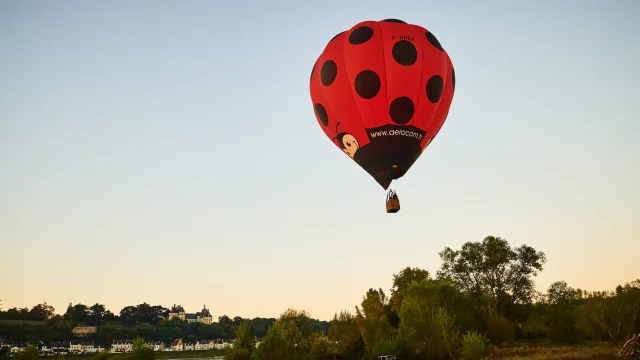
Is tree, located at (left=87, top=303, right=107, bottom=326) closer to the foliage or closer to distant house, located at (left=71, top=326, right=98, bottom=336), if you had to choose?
distant house, located at (left=71, top=326, right=98, bottom=336)

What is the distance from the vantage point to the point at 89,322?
594 feet

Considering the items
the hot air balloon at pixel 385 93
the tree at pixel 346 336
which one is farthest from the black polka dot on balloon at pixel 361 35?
the tree at pixel 346 336

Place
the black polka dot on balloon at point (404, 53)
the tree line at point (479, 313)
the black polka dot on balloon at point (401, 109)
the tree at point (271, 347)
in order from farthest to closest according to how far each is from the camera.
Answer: the tree line at point (479, 313) → the tree at point (271, 347) → the black polka dot on balloon at point (404, 53) → the black polka dot on balloon at point (401, 109)

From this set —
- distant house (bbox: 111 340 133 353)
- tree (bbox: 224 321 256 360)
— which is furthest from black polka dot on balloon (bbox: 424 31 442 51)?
distant house (bbox: 111 340 133 353)

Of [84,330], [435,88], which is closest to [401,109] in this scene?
[435,88]

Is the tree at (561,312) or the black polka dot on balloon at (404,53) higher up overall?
the black polka dot on balloon at (404,53)

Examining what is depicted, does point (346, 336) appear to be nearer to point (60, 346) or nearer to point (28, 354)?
point (28, 354)

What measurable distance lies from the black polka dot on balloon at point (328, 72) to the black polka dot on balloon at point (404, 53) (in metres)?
2.27

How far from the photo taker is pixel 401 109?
1702 centimetres

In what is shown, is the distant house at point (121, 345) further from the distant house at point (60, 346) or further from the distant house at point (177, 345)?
the distant house at point (177, 345)

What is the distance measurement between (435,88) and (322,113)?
4.46 meters

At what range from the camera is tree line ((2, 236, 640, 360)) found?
42.5 metres

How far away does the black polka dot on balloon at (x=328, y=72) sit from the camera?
18.0 meters

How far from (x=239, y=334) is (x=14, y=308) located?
557ft
